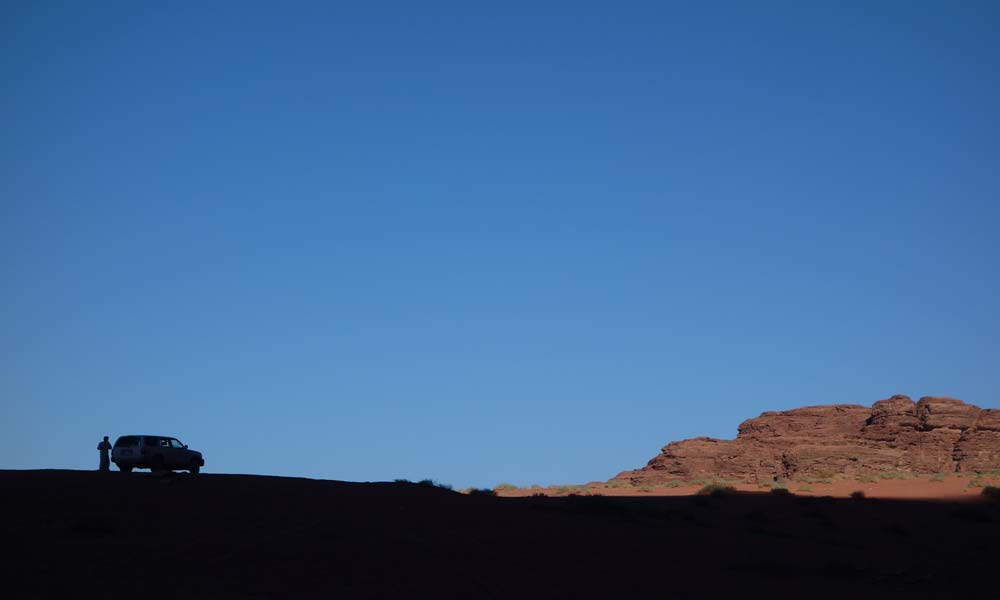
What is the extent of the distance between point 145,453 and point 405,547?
18.8 metres

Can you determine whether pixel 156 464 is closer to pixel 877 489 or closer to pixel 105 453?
pixel 105 453

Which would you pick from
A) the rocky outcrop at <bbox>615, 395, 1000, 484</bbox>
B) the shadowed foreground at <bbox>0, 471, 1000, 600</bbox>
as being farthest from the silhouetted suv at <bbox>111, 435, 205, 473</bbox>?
the rocky outcrop at <bbox>615, 395, 1000, 484</bbox>

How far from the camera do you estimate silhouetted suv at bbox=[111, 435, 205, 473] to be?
33.7m

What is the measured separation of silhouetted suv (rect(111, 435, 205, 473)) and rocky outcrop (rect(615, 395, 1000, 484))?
1499 inches

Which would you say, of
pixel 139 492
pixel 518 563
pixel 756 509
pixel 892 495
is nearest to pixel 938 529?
pixel 756 509

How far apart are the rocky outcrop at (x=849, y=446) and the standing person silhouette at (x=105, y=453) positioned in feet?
131

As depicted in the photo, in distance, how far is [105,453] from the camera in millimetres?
34062

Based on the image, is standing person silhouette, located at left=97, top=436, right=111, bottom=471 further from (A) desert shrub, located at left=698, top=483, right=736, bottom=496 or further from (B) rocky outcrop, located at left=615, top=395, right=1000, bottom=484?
(B) rocky outcrop, located at left=615, top=395, right=1000, bottom=484

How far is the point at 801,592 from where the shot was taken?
18.6 m

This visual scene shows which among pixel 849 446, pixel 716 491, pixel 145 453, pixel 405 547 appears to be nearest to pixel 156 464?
pixel 145 453

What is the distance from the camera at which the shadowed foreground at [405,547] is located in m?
16.1

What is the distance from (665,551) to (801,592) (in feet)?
12.2

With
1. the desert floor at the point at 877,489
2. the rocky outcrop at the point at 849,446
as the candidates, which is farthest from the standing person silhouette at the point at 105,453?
the rocky outcrop at the point at 849,446

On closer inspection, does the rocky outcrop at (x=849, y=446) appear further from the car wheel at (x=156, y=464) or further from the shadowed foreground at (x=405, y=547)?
the car wheel at (x=156, y=464)
